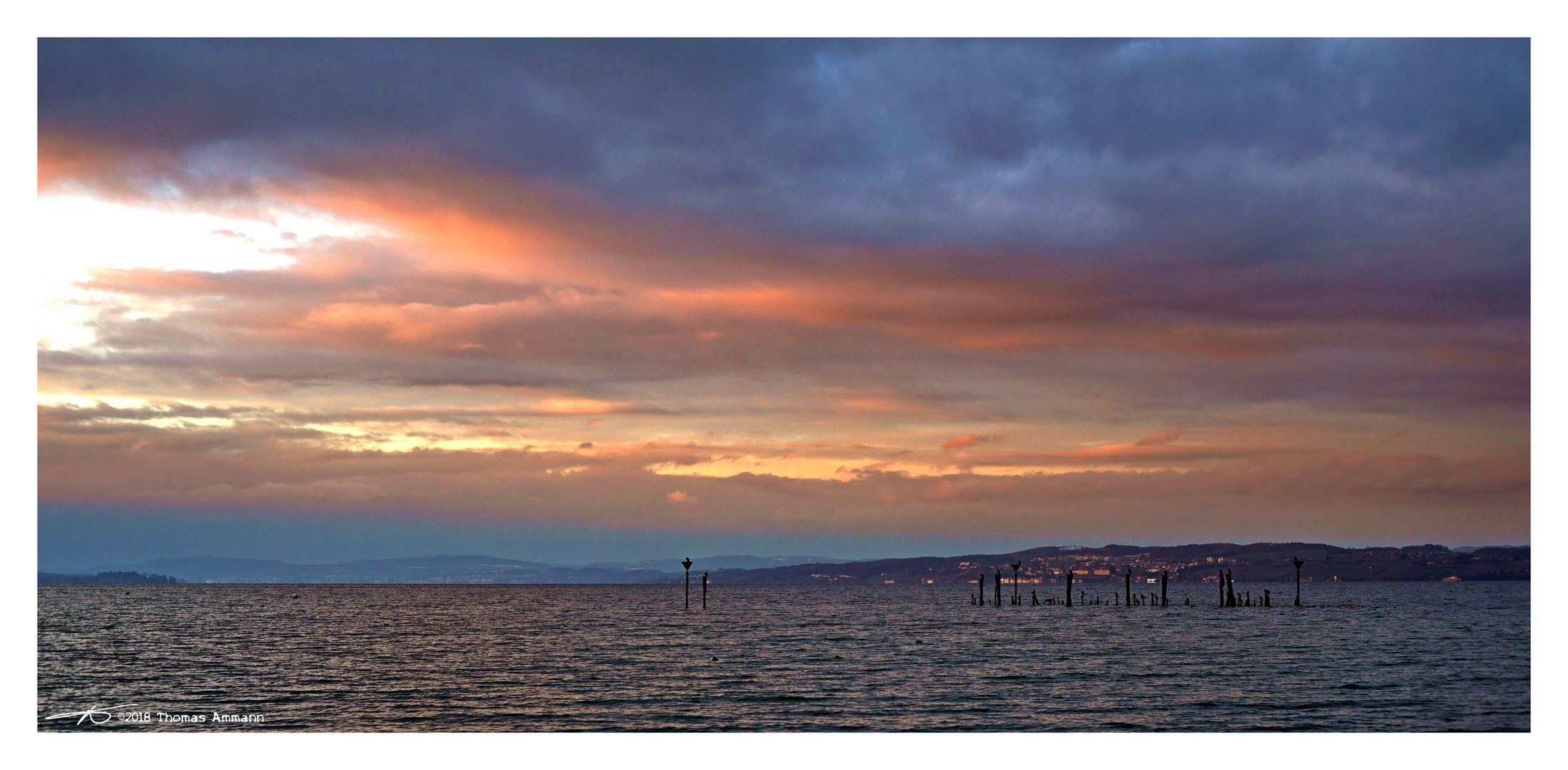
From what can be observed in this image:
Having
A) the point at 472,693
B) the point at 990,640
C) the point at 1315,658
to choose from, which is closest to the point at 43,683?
the point at 472,693

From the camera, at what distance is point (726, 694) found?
49562 mm

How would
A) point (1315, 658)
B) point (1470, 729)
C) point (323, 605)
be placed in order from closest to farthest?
point (1470, 729)
point (1315, 658)
point (323, 605)

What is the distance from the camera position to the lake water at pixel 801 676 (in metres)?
42.4

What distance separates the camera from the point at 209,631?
101 meters

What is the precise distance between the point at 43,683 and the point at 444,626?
5791 cm

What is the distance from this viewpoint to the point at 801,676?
57.5 meters

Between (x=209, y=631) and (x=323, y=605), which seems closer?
(x=209, y=631)

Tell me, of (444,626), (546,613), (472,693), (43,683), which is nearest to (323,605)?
(546,613)

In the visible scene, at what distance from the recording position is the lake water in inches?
1671
